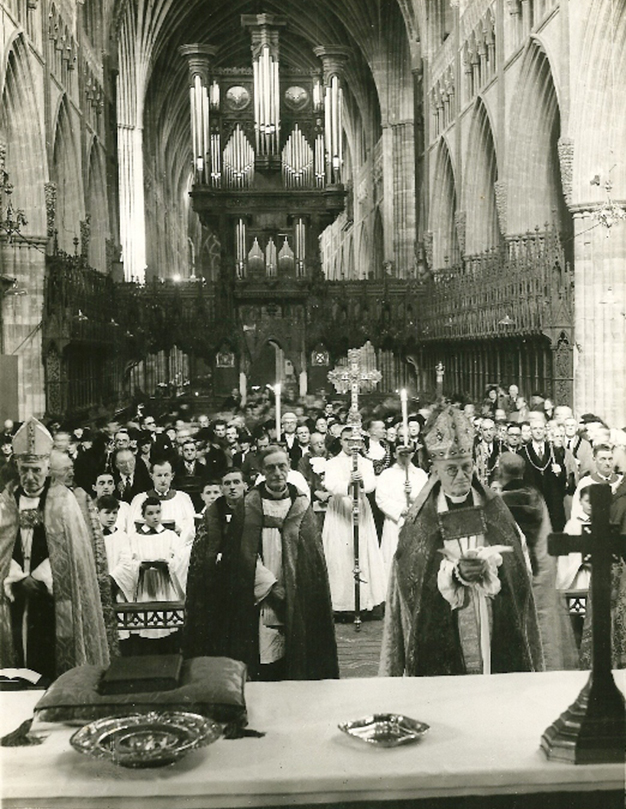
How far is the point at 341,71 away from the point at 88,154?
10142 millimetres

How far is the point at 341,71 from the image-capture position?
29078mm

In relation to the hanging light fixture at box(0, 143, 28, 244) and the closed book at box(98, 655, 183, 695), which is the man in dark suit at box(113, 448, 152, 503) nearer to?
the hanging light fixture at box(0, 143, 28, 244)

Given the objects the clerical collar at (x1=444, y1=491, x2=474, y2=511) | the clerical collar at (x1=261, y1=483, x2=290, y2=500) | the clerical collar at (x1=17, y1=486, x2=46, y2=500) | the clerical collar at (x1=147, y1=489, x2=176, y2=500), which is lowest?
the clerical collar at (x1=147, y1=489, x2=176, y2=500)

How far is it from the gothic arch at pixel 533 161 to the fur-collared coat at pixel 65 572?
45.8 ft

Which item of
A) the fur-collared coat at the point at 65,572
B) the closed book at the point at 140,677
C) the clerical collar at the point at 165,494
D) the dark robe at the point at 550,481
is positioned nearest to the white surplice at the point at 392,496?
the dark robe at the point at 550,481

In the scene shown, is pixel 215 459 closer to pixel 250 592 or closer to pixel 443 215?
pixel 250 592

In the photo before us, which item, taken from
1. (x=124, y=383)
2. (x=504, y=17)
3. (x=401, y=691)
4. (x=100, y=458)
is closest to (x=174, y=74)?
(x=124, y=383)

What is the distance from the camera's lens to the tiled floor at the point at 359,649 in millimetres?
6676

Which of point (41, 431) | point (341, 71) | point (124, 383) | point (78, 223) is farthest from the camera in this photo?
point (341, 71)

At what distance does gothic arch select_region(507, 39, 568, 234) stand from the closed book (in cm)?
1541

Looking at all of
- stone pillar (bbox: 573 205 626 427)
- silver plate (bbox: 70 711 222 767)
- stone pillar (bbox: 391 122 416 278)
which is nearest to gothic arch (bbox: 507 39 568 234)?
stone pillar (bbox: 573 205 626 427)

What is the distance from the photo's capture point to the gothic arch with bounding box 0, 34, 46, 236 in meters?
16.2

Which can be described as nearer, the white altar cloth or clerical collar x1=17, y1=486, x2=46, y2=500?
the white altar cloth

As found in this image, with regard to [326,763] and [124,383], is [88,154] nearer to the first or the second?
[124,383]
